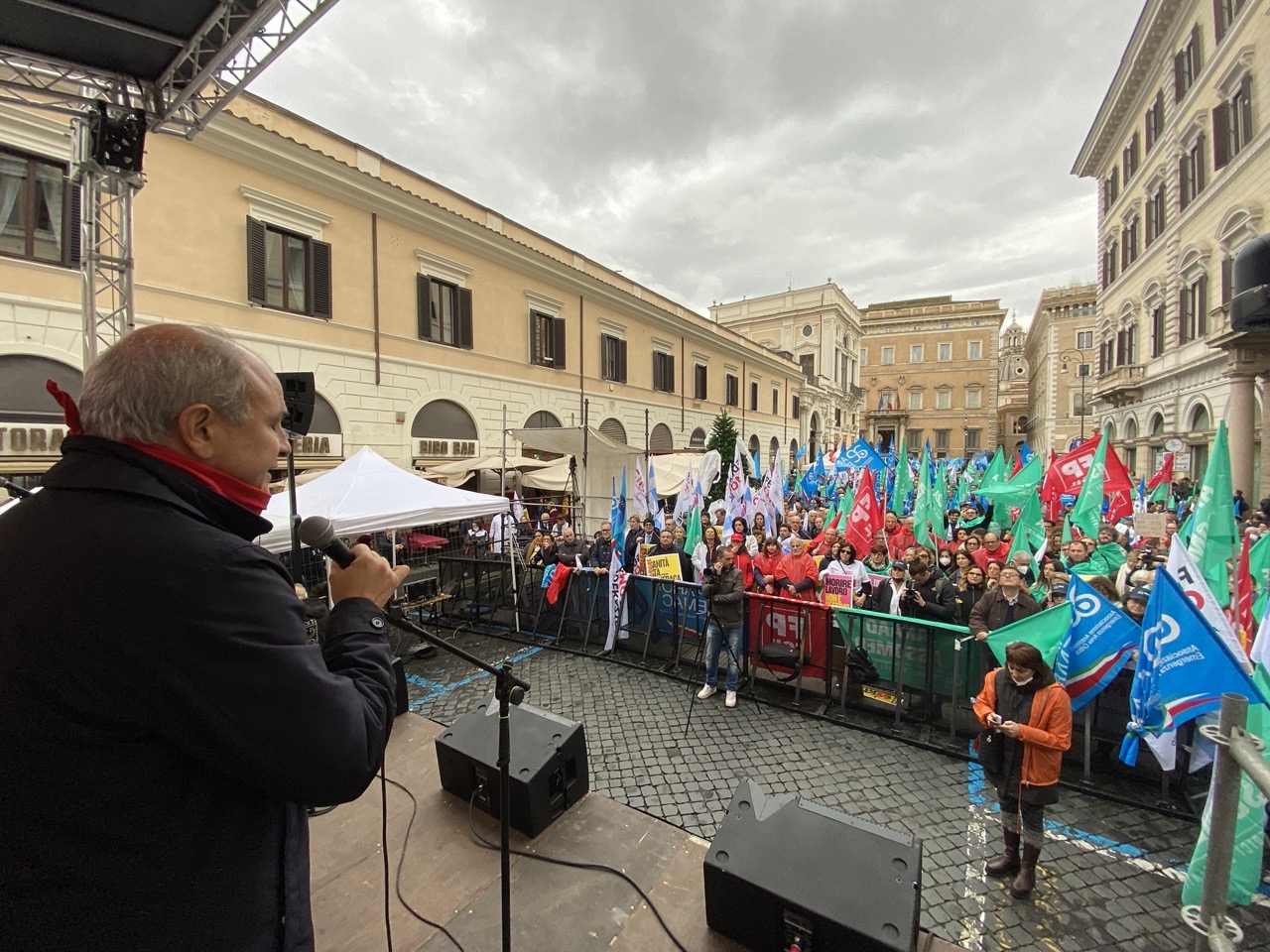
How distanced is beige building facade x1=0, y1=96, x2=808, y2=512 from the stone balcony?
24.9 metres

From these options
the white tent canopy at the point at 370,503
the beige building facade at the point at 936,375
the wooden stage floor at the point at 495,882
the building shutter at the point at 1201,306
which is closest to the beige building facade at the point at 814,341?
the beige building facade at the point at 936,375

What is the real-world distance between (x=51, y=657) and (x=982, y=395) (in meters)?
78.7

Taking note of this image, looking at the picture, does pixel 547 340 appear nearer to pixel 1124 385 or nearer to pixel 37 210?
pixel 37 210

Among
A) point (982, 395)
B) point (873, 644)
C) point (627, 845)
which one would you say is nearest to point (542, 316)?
point (873, 644)

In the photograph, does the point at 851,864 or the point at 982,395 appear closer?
the point at 851,864

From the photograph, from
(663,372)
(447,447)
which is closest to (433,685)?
(447,447)

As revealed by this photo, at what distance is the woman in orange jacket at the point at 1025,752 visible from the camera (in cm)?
358

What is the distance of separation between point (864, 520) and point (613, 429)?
14599 mm

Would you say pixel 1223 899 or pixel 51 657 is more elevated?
pixel 51 657

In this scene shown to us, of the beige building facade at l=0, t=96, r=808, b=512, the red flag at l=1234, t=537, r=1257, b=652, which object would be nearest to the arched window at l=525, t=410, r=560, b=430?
the beige building facade at l=0, t=96, r=808, b=512

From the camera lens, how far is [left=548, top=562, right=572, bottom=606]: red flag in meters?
8.51

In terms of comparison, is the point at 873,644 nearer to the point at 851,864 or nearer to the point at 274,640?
the point at 851,864

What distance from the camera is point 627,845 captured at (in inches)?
133

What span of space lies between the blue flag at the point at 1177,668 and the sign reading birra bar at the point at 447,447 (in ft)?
49.4
